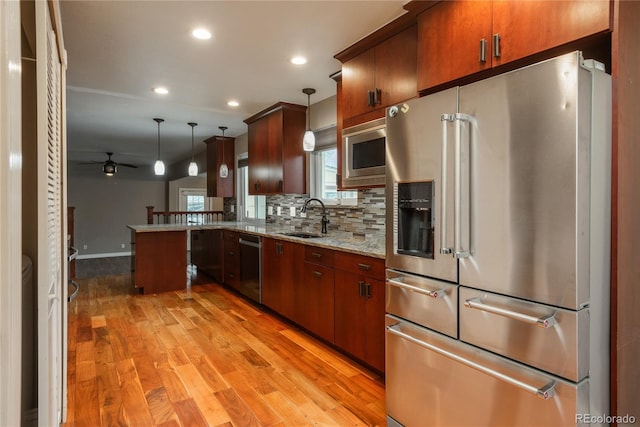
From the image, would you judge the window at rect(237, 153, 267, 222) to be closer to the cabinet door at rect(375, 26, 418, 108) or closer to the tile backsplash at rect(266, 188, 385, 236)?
the tile backsplash at rect(266, 188, 385, 236)

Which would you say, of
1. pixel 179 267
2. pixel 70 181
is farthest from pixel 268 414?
pixel 70 181

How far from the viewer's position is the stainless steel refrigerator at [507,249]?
4.01ft

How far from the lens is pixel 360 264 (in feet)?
7.94

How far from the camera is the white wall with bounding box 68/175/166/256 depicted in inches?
343

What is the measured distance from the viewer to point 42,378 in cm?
120

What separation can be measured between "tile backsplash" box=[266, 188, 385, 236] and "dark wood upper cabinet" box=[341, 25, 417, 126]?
83 cm

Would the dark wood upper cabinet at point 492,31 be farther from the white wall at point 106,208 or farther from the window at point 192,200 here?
the white wall at point 106,208

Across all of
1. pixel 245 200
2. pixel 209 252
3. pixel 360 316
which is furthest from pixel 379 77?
pixel 245 200

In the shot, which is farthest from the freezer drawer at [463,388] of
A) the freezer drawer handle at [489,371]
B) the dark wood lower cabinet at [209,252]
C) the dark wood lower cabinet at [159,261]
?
the dark wood lower cabinet at [159,261]

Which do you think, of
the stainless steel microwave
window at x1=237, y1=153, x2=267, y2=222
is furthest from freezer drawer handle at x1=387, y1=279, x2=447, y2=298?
window at x1=237, y1=153, x2=267, y2=222

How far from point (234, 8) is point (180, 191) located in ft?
28.0

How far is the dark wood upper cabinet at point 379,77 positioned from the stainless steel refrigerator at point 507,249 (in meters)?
0.64

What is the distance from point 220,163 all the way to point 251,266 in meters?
2.76

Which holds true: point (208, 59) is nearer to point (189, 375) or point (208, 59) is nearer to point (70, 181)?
point (189, 375)
